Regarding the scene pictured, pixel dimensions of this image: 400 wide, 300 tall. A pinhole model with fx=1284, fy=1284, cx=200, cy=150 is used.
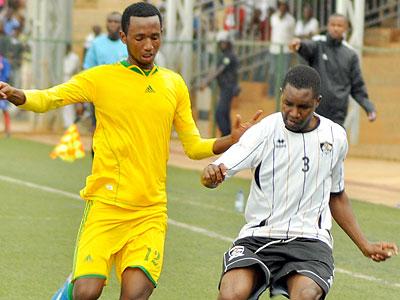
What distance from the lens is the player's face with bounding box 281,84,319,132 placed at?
24.5 ft

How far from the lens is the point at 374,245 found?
756 cm

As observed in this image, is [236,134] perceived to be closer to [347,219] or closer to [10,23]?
[347,219]

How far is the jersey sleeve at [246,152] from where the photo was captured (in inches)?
295

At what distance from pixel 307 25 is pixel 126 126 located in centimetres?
1826

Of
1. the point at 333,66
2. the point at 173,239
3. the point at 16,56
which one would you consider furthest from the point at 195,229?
the point at 16,56

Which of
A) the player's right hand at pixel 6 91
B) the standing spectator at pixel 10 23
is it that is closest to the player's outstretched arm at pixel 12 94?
the player's right hand at pixel 6 91

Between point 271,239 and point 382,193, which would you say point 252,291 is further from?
point 382,193

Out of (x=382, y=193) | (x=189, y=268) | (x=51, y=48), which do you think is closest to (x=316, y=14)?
(x=51, y=48)

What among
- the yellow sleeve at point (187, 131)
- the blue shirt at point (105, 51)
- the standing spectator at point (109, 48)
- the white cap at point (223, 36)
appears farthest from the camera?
the white cap at point (223, 36)

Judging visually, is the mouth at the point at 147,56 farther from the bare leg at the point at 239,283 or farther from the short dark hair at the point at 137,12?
the bare leg at the point at 239,283

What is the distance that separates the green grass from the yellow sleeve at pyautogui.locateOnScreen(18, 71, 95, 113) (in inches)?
91.7

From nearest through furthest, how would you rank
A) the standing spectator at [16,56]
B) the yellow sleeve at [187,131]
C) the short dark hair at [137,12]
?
the short dark hair at [137,12] < the yellow sleeve at [187,131] < the standing spectator at [16,56]

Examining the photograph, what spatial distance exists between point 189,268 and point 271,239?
345 cm

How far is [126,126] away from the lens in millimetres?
7699
